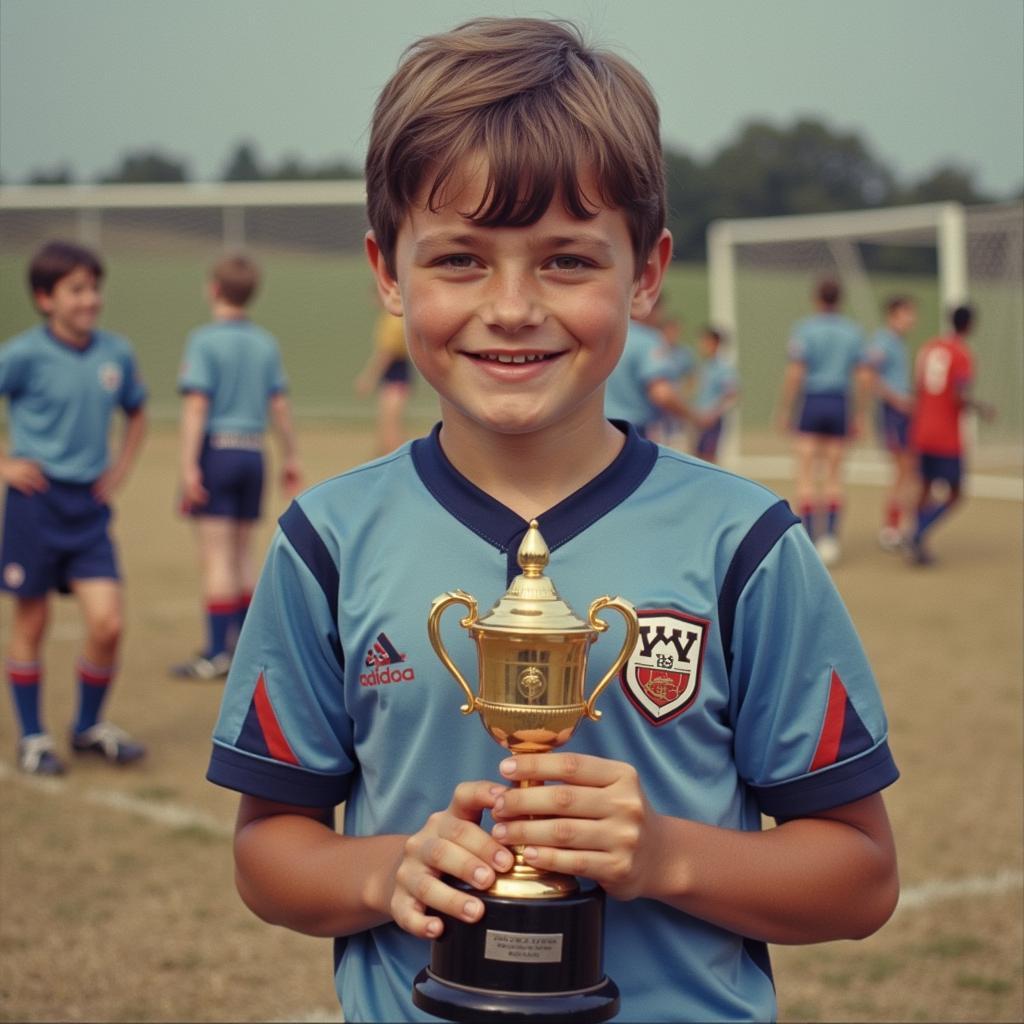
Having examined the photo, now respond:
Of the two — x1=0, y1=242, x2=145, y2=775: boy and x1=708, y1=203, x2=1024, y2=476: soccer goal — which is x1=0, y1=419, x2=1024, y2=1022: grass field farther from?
x1=708, y1=203, x2=1024, y2=476: soccer goal

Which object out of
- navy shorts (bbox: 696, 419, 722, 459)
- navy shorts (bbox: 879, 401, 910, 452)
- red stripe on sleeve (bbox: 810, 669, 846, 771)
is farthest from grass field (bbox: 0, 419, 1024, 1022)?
navy shorts (bbox: 696, 419, 722, 459)

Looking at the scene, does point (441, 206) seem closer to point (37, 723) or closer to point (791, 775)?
point (791, 775)

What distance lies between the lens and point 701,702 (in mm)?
1692

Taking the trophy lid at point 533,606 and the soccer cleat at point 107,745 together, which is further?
the soccer cleat at point 107,745

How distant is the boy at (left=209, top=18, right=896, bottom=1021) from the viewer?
1637 mm

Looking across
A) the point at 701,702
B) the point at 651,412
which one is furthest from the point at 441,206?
the point at 651,412

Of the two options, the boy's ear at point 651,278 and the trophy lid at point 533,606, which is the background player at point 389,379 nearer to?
the boy's ear at point 651,278

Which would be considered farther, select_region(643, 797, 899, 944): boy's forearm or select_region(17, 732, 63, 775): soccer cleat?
select_region(17, 732, 63, 775): soccer cleat

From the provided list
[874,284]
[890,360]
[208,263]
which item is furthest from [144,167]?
[890,360]

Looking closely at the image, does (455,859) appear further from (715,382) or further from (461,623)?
(715,382)

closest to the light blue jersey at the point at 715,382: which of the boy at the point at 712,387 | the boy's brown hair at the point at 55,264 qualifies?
the boy at the point at 712,387

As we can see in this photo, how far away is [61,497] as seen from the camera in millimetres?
6078

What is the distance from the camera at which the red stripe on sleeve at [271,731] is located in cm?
176

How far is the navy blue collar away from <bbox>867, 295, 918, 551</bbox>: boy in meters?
11.4
